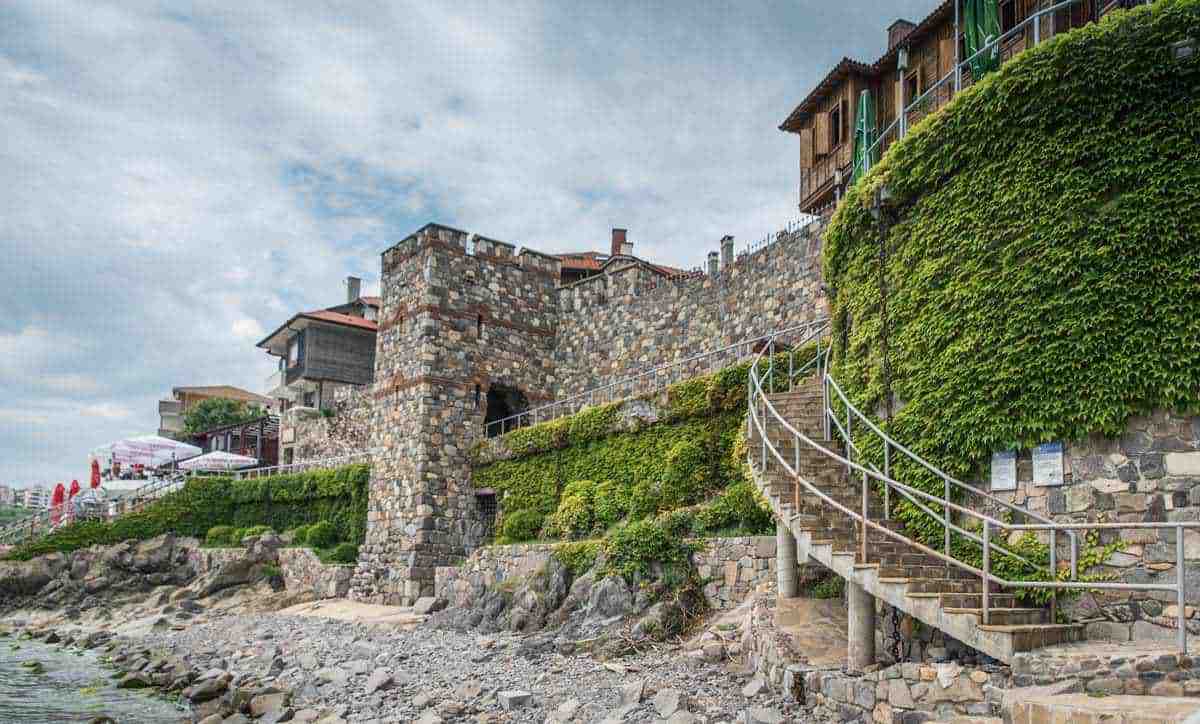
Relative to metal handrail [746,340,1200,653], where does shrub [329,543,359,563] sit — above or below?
below

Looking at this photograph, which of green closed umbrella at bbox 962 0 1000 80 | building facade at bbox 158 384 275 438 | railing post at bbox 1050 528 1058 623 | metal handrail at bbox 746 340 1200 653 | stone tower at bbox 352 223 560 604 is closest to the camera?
metal handrail at bbox 746 340 1200 653

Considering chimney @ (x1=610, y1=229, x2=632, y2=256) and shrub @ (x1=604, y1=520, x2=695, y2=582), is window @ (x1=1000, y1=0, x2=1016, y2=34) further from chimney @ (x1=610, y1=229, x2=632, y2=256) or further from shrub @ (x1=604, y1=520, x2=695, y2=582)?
chimney @ (x1=610, y1=229, x2=632, y2=256)

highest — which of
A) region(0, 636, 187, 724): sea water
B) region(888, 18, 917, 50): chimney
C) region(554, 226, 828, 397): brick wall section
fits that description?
region(888, 18, 917, 50): chimney

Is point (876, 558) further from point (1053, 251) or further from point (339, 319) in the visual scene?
point (339, 319)

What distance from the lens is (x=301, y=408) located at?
131 feet

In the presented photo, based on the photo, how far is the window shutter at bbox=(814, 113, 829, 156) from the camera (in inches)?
1030

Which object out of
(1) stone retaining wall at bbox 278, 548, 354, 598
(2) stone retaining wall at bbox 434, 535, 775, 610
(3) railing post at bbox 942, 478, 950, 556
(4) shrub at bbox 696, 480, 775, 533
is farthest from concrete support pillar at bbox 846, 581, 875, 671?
(1) stone retaining wall at bbox 278, 548, 354, 598

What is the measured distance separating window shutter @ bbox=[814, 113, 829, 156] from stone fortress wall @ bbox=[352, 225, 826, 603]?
12.1ft

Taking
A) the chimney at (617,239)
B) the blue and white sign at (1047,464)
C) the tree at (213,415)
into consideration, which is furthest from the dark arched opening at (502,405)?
the tree at (213,415)

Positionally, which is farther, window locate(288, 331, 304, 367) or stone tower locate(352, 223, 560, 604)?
window locate(288, 331, 304, 367)

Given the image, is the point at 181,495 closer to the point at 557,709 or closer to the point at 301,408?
the point at 301,408

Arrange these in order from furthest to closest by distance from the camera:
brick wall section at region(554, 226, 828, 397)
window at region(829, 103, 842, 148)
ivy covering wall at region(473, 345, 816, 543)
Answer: window at region(829, 103, 842, 148)
brick wall section at region(554, 226, 828, 397)
ivy covering wall at region(473, 345, 816, 543)

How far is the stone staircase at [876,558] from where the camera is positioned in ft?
31.0

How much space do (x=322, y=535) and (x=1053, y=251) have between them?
80.5 feet
